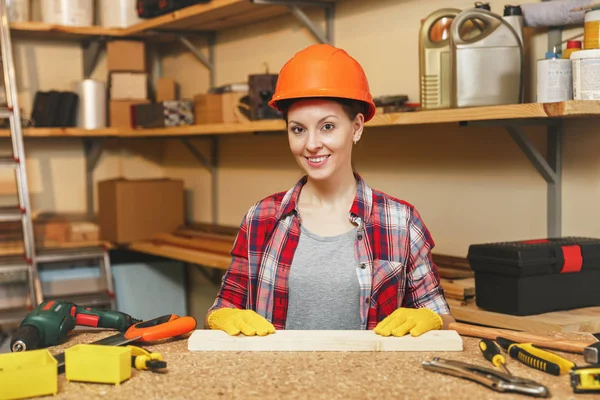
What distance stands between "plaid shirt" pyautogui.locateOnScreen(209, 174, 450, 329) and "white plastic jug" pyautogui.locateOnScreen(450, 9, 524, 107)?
2.22ft

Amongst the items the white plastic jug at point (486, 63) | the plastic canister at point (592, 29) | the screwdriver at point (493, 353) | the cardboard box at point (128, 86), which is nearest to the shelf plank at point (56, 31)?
the cardboard box at point (128, 86)

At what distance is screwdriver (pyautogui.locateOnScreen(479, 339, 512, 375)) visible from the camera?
1301 millimetres

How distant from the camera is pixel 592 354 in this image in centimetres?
127

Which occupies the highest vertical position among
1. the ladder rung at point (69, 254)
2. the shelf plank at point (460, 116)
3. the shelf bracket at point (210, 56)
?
the shelf bracket at point (210, 56)

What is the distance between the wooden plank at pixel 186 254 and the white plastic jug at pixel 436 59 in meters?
1.19

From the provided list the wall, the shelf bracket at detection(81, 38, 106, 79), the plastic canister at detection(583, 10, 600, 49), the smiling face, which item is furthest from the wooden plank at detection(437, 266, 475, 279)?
the shelf bracket at detection(81, 38, 106, 79)

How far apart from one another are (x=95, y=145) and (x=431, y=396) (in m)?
3.83

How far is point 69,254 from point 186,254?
2.55 ft

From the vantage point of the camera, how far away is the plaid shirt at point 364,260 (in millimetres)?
1772

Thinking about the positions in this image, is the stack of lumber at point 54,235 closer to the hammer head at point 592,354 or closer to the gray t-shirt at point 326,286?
the gray t-shirt at point 326,286

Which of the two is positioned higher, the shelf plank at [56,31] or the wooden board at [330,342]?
the shelf plank at [56,31]

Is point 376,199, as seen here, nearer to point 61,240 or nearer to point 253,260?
point 253,260

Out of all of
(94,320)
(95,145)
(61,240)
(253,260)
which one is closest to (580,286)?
(253,260)

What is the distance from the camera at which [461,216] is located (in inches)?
115
